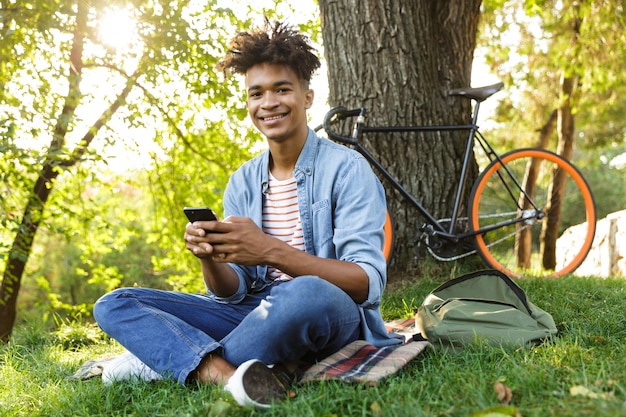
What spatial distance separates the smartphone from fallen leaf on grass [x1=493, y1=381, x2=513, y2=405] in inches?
43.8

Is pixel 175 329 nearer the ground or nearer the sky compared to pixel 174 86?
nearer the ground

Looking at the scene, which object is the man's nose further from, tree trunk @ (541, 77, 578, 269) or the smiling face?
tree trunk @ (541, 77, 578, 269)

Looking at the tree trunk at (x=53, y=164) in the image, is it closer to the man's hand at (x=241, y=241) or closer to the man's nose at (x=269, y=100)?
the man's nose at (x=269, y=100)

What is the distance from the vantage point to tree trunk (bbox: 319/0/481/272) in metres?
4.21

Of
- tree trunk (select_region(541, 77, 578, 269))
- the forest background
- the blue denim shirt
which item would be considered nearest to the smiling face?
the blue denim shirt

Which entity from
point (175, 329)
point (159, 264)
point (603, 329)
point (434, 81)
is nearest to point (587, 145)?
point (159, 264)

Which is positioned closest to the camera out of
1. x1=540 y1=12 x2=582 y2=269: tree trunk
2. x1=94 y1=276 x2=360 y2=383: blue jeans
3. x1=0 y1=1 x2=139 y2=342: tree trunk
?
x1=94 y1=276 x2=360 y2=383: blue jeans

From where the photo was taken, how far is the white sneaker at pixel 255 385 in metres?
1.95

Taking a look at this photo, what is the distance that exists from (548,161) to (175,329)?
3.36 meters

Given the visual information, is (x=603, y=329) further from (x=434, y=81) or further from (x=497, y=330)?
(x=434, y=81)

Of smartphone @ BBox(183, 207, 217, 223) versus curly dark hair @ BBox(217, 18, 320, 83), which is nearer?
smartphone @ BBox(183, 207, 217, 223)

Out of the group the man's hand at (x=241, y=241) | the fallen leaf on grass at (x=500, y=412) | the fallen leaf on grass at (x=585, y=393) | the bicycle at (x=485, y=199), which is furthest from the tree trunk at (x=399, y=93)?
the fallen leaf on grass at (x=500, y=412)

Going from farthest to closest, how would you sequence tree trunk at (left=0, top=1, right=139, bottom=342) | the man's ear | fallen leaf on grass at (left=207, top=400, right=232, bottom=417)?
tree trunk at (left=0, top=1, right=139, bottom=342) < the man's ear < fallen leaf on grass at (left=207, top=400, right=232, bottom=417)

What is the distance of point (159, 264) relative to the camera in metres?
8.35
